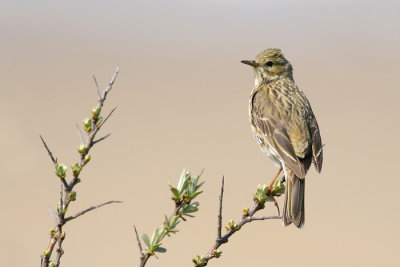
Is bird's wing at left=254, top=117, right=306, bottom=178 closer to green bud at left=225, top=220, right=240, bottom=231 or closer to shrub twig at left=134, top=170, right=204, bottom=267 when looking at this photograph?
green bud at left=225, top=220, right=240, bottom=231

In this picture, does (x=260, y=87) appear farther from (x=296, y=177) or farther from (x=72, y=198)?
(x=72, y=198)

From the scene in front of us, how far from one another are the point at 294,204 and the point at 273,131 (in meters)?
1.11

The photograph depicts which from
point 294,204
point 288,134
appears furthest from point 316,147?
point 294,204

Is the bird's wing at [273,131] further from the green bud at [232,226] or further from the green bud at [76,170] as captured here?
the green bud at [76,170]

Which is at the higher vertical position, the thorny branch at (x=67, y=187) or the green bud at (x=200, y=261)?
the thorny branch at (x=67, y=187)

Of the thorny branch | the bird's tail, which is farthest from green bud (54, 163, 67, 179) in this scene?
the bird's tail

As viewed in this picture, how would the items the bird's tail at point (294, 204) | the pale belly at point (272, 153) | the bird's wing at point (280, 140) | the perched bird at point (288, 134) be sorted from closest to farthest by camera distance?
1. the bird's tail at point (294, 204)
2. the perched bird at point (288, 134)
3. the bird's wing at point (280, 140)
4. the pale belly at point (272, 153)

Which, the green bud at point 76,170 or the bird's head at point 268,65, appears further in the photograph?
the bird's head at point 268,65

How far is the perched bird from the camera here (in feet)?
18.5

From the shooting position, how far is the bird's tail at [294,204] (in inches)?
213

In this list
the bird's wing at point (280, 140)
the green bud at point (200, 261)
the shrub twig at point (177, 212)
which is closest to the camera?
the shrub twig at point (177, 212)

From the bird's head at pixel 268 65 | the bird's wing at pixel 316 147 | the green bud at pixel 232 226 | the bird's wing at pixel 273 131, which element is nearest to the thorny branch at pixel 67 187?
the green bud at pixel 232 226

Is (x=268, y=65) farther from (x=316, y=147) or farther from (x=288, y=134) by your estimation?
(x=316, y=147)

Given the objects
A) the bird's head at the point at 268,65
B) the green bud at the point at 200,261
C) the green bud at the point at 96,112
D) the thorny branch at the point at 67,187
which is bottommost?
the green bud at the point at 200,261
